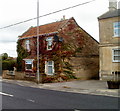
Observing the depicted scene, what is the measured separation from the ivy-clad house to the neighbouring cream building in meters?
4.10

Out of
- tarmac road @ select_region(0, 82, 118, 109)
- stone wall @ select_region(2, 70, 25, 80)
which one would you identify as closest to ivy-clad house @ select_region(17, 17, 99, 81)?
stone wall @ select_region(2, 70, 25, 80)

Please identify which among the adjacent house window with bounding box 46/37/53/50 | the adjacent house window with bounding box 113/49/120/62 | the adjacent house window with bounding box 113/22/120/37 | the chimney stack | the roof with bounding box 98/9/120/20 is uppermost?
the chimney stack

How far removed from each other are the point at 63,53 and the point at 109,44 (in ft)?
18.8

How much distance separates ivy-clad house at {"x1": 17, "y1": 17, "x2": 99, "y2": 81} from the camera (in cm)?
2181

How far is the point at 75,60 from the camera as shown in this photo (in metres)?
23.0

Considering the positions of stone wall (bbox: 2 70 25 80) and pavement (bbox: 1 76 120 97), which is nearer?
pavement (bbox: 1 76 120 97)

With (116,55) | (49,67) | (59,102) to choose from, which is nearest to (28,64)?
(49,67)

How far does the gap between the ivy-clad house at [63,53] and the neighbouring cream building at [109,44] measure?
4102 mm

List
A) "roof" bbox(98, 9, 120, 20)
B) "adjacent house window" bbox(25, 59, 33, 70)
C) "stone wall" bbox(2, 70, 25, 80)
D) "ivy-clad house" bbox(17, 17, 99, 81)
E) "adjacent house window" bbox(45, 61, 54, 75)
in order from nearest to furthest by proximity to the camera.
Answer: "roof" bbox(98, 9, 120, 20) → "ivy-clad house" bbox(17, 17, 99, 81) → "adjacent house window" bbox(45, 61, 54, 75) → "stone wall" bbox(2, 70, 25, 80) → "adjacent house window" bbox(25, 59, 33, 70)

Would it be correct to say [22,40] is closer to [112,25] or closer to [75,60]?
[75,60]

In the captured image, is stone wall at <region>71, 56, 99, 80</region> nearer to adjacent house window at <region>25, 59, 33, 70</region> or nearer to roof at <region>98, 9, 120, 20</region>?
roof at <region>98, 9, 120, 20</region>

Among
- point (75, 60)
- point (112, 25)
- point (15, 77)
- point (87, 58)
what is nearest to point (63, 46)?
point (75, 60)

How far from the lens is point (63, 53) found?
21.6 meters

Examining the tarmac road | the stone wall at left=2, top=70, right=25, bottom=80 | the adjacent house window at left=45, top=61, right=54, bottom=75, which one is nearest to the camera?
the tarmac road
